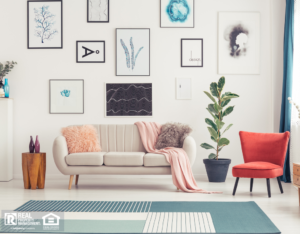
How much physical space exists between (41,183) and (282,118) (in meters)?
3.58

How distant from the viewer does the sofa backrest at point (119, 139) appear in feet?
15.5

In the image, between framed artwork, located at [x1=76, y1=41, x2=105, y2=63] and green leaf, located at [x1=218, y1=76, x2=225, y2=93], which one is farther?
framed artwork, located at [x1=76, y1=41, x2=105, y2=63]

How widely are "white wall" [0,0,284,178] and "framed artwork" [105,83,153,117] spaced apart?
108mm

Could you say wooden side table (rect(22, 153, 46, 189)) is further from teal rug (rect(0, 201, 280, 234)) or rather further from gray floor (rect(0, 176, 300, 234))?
teal rug (rect(0, 201, 280, 234))

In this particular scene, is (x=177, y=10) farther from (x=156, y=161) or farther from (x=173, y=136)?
(x=156, y=161)

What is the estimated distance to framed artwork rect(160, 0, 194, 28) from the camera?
5203 mm

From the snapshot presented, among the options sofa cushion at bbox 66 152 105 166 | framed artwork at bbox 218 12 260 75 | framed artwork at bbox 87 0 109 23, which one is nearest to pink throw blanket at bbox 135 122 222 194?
sofa cushion at bbox 66 152 105 166

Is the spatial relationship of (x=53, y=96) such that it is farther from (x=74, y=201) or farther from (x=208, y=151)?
(x=208, y=151)

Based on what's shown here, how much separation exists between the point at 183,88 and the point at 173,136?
103 cm

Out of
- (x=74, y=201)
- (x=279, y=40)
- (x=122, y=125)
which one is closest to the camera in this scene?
(x=74, y=201)

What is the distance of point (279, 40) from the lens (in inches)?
203

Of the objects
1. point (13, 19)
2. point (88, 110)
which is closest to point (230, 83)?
point (88, 110)

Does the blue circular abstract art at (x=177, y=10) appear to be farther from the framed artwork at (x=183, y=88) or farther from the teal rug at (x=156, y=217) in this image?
the teal rug at (x=156, y=217)

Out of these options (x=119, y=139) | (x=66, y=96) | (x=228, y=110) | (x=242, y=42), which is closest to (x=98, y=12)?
(x=66, y=96)
